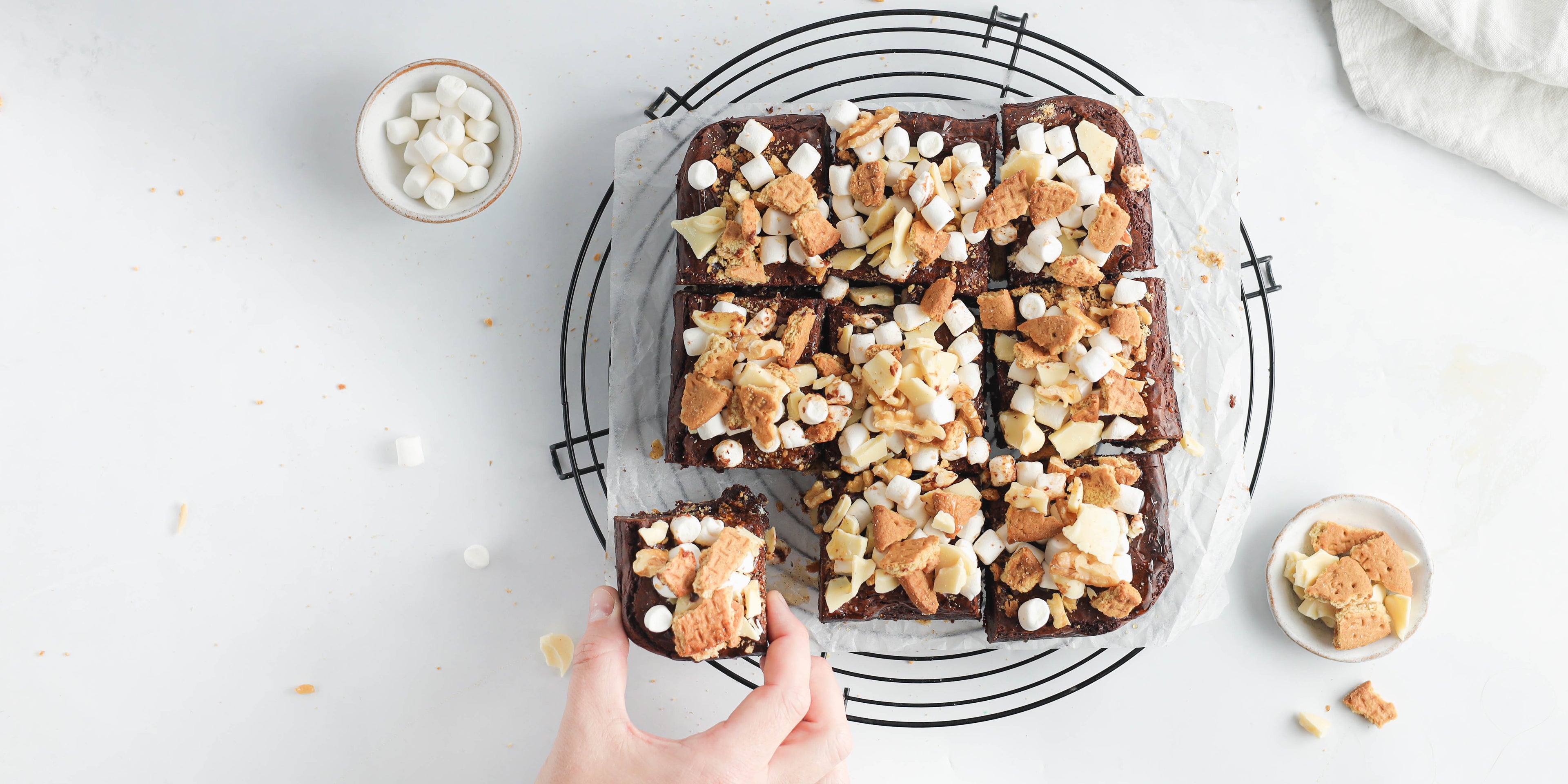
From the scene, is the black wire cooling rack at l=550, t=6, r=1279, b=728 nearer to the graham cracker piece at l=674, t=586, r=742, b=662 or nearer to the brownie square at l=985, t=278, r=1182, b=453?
the brownie square at l=985, t=278, r=1182, b=453

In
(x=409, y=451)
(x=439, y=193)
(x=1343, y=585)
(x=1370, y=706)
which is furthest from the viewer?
(x=1370, y=706)

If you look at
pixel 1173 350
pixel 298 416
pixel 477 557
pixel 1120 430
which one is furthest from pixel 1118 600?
pixel 298 416

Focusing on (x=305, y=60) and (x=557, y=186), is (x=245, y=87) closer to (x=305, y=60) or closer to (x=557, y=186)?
(x=305, y=60)

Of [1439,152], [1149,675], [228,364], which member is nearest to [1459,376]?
[1439,152]

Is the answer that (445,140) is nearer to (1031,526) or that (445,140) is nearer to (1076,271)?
(1076,271)

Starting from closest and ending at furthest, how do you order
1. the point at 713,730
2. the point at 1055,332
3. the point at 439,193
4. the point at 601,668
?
the point at 713,730 < the point at 601,668 < the point at 1055,332 < the point at 439,193

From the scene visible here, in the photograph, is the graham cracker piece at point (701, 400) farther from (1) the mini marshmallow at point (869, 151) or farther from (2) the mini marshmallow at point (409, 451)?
(2) the mini marshmallow at point (409, 451)
